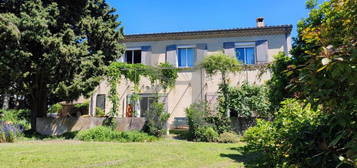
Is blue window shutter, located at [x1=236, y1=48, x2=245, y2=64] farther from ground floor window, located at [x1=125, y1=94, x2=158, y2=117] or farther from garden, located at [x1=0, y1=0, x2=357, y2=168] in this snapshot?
ground floor window, located at [x1=125, y1=94, x2=158, y2=117]

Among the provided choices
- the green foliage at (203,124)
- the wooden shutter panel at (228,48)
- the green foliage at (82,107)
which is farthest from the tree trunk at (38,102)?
the wooden shutter panel at (228,48)

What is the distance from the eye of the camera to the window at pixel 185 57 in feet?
51.3

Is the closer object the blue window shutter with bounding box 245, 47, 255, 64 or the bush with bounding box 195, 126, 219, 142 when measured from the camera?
the bush with bounding box 195, 126, 219, 142

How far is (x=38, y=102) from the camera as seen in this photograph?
36.5 ft

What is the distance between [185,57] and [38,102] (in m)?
9.40

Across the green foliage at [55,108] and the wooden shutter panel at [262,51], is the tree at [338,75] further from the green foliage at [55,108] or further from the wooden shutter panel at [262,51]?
the green foliage at [55,108]

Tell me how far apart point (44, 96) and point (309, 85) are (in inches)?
490

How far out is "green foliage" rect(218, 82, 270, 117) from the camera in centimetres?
1137

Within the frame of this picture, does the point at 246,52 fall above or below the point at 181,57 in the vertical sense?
above

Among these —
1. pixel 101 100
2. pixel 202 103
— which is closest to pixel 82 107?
pixel 101 100

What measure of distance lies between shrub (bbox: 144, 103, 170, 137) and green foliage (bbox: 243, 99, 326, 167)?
7.70 metres

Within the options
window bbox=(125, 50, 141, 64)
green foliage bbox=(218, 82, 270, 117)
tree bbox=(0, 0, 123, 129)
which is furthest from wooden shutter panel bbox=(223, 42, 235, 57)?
tree bbox=(0, 0, 123, 129)

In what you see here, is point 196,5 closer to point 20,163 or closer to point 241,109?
point 241,109

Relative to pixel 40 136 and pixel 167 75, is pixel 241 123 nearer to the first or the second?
pixel 167 75
